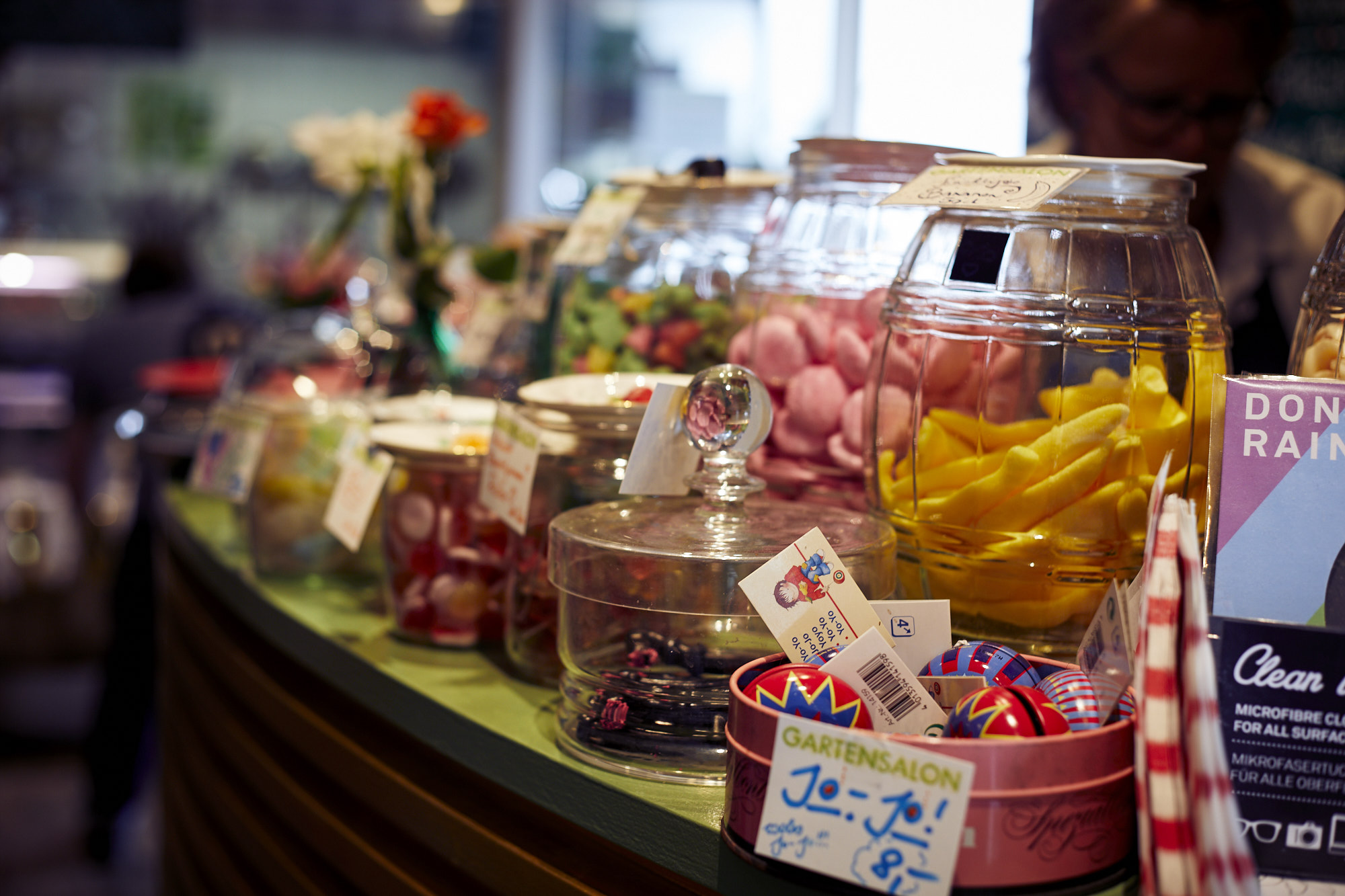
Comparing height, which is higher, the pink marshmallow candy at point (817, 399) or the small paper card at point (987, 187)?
the small paper card at point (987, 187)

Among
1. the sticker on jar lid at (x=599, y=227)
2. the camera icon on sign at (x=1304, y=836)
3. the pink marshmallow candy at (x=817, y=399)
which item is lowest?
the camera icon on sign at (x=1304, y=836)

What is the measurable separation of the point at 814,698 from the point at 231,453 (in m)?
1.14

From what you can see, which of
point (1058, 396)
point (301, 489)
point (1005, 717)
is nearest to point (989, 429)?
point (1058, 396)

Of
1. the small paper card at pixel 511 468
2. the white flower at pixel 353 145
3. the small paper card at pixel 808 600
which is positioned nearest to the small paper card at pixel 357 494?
the small paper card at pixel 511 468

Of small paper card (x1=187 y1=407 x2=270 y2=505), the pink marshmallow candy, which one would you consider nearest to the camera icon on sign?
the pink marshmallow candy

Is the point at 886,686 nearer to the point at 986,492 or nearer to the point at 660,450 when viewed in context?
the point at 986,492

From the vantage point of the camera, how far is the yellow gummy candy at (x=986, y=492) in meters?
0.84

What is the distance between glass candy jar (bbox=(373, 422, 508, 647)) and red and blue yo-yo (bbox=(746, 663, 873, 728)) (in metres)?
0.51

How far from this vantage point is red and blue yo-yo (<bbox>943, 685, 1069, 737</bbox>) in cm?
64

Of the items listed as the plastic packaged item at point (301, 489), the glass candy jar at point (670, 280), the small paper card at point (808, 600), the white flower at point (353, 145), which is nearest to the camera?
the small paper card at point (808, 600)

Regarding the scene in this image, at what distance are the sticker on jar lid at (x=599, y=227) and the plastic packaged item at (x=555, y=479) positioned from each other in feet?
0.91

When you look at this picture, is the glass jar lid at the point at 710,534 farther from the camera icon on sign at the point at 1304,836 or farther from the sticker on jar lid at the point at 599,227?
the sticker on jar lid at the point at 599,227

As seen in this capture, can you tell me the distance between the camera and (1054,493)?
33.0 inches

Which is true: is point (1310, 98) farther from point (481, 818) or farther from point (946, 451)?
point (481, 818)
